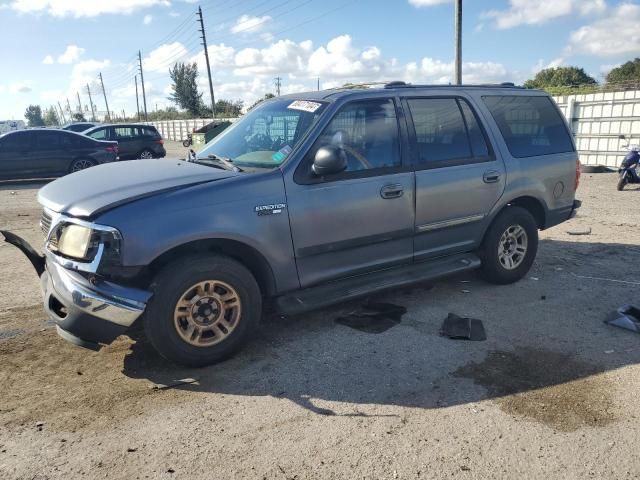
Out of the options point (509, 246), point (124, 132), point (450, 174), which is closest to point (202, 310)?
point (450, 174)

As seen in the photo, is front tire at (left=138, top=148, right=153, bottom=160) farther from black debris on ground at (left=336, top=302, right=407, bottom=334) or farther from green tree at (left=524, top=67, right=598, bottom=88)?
green tree at (left=524, top=67, right=598, bottom=88)

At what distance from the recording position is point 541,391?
3283 millimetres

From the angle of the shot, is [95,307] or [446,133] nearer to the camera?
[95,307]

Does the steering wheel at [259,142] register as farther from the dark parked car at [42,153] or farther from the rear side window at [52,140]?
the rear side window at [52,140]

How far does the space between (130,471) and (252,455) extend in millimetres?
634

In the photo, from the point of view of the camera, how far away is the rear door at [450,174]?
14.6ft

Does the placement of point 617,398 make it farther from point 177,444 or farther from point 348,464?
point 177,444

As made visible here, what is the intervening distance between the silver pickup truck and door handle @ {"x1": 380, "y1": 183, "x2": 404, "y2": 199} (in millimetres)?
13

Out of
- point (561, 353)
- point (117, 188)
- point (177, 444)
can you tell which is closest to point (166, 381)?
point (177, 444)

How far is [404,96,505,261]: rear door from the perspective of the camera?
446 cm

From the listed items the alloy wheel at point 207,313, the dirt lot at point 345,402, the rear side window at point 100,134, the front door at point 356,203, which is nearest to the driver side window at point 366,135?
the front door at point 356,203

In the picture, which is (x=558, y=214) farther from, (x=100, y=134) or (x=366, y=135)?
(x=100, y=134)

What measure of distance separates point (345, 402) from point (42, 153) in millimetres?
14059

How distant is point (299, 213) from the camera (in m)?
3.74
